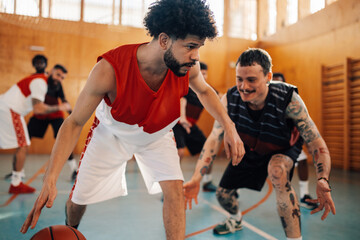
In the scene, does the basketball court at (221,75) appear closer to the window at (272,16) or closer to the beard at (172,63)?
the window at (272,16)

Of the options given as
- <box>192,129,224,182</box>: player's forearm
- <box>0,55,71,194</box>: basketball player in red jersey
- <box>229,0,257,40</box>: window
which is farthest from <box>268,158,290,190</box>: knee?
<box>229,0,257,40</box>: window

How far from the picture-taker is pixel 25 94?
4793mm

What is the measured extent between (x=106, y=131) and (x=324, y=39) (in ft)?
25.8

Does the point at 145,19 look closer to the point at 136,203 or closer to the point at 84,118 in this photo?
the point at 84,118

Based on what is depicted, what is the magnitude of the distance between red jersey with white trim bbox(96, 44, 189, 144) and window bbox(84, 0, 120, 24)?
883cm

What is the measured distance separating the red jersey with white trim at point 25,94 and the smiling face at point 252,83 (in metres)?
3.29

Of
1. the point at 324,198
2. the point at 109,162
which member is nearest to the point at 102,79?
A: the point at 109,162

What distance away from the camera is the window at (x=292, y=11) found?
920cm

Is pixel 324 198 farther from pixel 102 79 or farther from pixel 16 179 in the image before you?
pixel 16 179

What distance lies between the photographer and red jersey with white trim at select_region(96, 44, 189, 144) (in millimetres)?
1898

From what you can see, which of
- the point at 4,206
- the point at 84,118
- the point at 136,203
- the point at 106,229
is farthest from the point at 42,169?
the point at 84,118

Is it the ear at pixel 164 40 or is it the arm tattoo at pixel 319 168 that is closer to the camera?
the ear at pixel 164 40

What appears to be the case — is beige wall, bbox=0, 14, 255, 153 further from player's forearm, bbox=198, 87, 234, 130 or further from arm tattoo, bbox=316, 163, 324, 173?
arm tattoo, bbox=316, 163, 324, 173

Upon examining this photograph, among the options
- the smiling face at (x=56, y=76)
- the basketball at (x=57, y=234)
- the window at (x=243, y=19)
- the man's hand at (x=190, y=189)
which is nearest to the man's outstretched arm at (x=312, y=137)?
the man's hand at (x=190, y=189)
